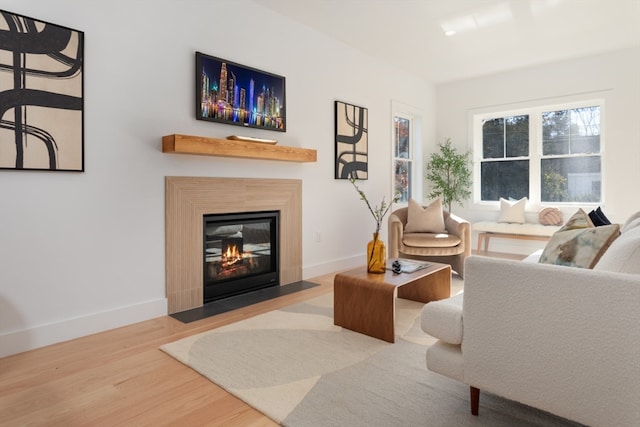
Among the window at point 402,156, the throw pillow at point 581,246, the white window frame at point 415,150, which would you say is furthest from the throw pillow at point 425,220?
the throw pillow at point 581,246

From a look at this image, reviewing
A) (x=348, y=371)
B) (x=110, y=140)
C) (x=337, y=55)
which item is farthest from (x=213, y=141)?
(x=337, y=55)

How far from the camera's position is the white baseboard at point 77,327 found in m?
2.30

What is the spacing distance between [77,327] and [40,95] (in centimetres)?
149

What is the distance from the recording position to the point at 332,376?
2.01 m

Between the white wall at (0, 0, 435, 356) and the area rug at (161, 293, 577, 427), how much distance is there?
2.40ft

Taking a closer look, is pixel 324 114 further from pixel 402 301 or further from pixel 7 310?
pixel 7 310

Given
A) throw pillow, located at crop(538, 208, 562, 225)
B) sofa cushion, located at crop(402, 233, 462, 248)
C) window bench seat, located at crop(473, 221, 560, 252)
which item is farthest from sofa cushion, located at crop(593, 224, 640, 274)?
throw pillow, located at crop(538, 208, 562, 225)

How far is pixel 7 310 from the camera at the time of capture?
7.49 feet

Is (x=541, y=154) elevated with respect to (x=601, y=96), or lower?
lower

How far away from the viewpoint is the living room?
238 cm

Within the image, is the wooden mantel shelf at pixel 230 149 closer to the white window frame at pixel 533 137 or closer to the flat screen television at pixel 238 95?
the flat screen television at pixel 238 95

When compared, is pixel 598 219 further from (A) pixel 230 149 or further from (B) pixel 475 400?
(A) pixel 230 149

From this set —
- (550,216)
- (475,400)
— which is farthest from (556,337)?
(550,216)

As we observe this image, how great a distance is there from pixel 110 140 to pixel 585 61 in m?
5.81
